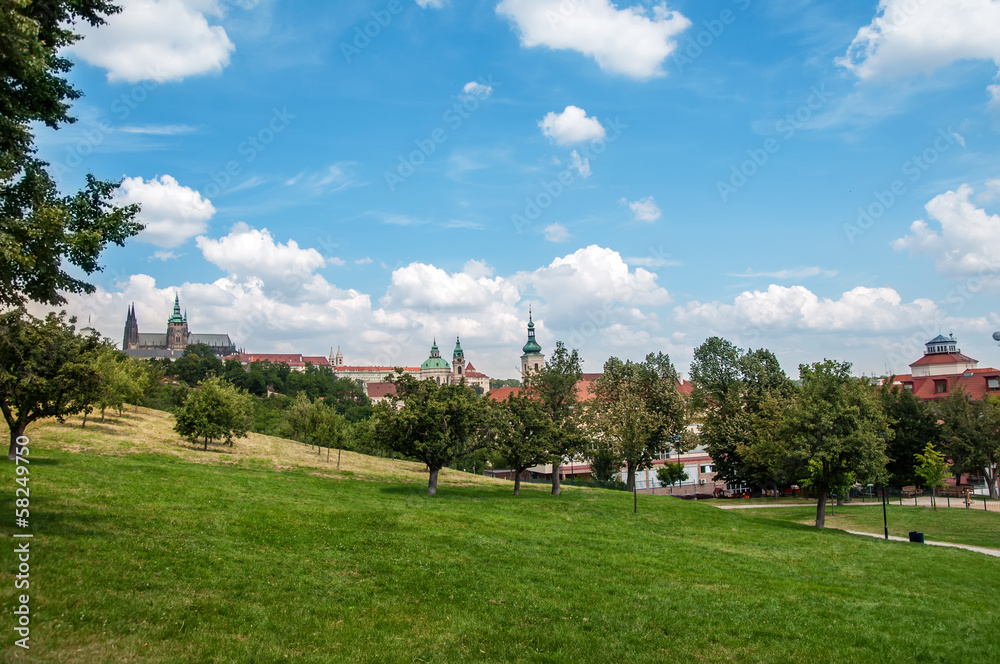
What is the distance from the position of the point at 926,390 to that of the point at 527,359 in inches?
3543

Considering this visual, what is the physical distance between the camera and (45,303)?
12.2 metres

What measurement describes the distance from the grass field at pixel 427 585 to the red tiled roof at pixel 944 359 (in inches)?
3331

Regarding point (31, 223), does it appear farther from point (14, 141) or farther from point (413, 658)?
point (413, 658)

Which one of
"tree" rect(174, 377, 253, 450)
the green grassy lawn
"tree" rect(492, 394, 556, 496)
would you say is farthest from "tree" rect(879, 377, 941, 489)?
"tree" rect(174, 377, 253, 450)

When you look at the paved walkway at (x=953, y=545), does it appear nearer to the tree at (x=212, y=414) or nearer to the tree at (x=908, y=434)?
the tree at (x=908, y=434)

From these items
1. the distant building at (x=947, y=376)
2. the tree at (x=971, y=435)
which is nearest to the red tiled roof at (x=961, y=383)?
the distant building at (x=947, y=376)

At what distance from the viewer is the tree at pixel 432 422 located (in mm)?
32844

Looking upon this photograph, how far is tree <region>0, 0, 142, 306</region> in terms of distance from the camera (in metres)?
10.0

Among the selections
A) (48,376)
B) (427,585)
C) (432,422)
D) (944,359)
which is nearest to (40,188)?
(427,585)

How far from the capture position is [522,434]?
124 ft

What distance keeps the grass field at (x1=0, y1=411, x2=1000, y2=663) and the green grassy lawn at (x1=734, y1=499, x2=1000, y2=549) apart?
758 cm

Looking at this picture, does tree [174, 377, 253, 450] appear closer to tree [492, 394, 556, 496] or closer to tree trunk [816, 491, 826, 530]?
tree [492, 394, 556, 496]

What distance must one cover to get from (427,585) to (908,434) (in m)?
57.2

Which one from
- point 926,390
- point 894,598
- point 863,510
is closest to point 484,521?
point 894,598
